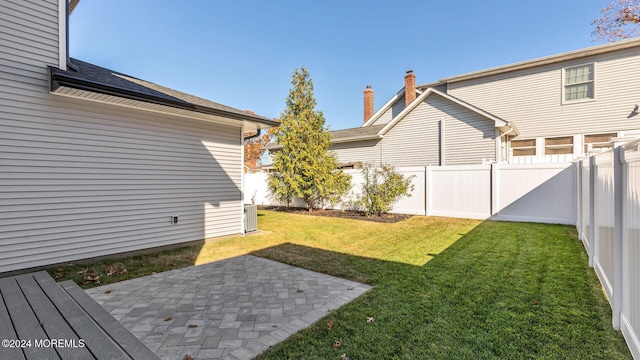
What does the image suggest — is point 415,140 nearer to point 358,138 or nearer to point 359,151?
point 358,138

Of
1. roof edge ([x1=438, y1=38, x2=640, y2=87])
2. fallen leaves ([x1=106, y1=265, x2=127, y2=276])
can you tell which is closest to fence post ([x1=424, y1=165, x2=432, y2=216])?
roof edge ([x1=438, y1=38, x2=640, y2=87])

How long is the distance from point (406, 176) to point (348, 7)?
8.75 metres

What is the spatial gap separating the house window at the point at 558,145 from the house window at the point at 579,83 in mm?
1767

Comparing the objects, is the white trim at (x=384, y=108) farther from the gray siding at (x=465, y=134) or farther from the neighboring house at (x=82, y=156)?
the neighboring house at (x=82, y=156)

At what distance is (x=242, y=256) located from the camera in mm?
5934

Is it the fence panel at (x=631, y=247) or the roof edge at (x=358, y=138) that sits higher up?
the roof edge at (x=358, y=138)

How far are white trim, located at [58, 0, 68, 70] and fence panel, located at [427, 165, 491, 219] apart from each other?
35.1 feet

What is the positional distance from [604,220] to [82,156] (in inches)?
332

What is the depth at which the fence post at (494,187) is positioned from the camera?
9.38 m

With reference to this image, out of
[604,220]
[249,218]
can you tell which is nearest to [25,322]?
[249,218]

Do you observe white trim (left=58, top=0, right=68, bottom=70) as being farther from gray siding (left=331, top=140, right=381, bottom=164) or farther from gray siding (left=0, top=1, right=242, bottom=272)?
gray siding (left=331, top=140, right=381, bottom=164)

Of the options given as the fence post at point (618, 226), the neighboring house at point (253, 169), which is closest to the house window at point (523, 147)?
the fence post at point (618, 226)

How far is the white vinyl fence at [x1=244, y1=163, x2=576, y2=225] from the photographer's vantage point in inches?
332

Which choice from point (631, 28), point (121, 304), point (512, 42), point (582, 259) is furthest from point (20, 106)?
point (631, 28)
